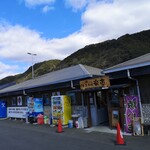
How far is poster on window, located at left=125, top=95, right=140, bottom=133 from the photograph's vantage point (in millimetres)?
10273

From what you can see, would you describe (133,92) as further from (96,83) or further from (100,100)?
(100,100)

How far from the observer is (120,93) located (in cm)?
1105

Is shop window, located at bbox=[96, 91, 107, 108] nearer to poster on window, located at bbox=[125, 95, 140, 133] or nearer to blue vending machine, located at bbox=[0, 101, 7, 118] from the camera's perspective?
poster on window, located at bbox=[125, 95, 140, 133]

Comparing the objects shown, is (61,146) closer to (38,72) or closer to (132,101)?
(132,101)

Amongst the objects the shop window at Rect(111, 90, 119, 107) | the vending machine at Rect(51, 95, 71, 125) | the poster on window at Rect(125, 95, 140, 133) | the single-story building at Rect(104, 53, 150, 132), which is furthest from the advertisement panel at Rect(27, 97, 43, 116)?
the poster on window at Rect(125, 95, 140, 133)

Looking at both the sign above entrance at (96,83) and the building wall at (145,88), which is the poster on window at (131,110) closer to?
the building wall at (145,88)

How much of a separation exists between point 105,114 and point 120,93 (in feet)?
Result: 11.6

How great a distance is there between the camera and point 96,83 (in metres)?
11.6

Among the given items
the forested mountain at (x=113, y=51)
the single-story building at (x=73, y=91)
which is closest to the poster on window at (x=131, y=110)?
the single-story building at (x=73, y=91)

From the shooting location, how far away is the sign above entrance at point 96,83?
11.0m

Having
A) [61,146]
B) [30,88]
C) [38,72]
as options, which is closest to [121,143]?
[61,146]

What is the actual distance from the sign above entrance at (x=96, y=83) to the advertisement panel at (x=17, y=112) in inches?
324

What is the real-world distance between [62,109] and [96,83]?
134 inches

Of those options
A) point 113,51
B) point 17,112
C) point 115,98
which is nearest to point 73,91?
point 115,98
